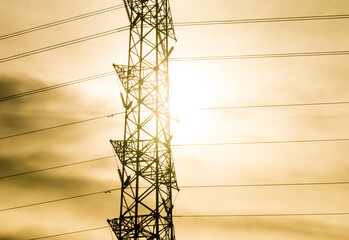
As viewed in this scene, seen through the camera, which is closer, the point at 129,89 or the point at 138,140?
the point at 138,140

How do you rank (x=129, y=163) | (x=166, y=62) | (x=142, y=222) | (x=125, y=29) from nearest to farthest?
(x=142, y=222), (x=129, y=163), (x=166, y=62), (x=125, y=29)

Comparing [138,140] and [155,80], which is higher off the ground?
[155,80]

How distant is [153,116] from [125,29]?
6543mm

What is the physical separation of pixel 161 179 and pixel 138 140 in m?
2.19

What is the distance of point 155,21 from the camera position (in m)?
17.1

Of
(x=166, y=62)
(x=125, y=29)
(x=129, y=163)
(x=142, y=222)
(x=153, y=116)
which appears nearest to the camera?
(x=142, y=222)

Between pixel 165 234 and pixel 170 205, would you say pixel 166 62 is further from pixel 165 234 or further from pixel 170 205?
pixel 165 234

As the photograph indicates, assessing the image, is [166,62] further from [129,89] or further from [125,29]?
[125,29]

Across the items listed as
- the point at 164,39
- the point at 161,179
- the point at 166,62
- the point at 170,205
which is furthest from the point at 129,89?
the point at 170,205

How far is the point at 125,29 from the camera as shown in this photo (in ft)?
61.3

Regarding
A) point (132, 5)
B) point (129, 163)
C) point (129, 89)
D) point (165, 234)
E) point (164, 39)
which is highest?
point (132, 5)

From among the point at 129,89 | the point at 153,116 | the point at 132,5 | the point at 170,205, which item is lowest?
the point at 170,205

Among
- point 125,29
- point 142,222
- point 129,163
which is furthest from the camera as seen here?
point 125,29

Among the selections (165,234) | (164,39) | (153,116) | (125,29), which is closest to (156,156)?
(153,116)
